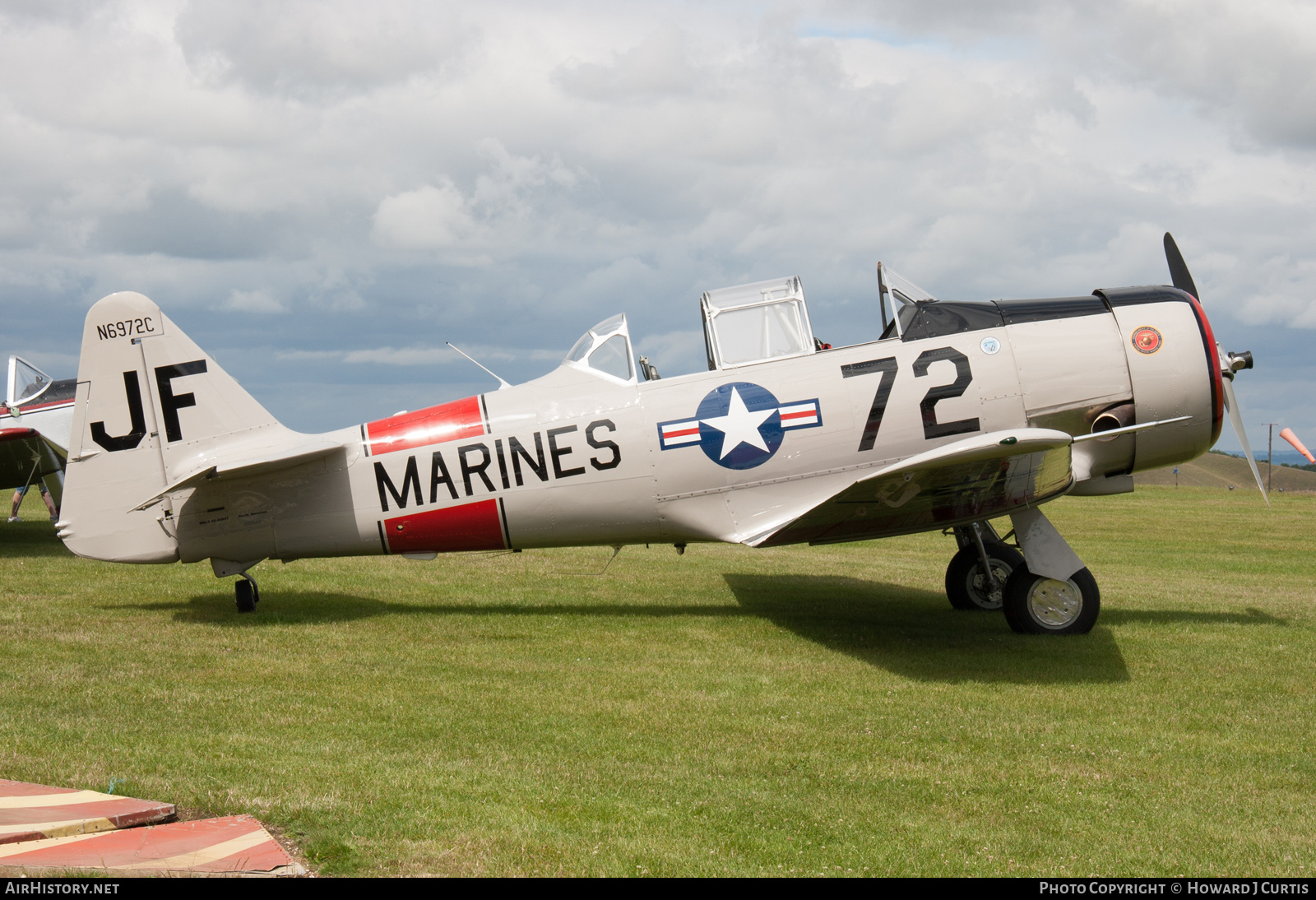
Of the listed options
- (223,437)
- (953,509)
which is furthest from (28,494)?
(953,509)

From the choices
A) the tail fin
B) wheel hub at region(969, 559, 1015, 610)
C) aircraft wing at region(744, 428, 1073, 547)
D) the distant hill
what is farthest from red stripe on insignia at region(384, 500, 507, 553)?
the distant hill

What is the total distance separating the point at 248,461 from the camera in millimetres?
8086

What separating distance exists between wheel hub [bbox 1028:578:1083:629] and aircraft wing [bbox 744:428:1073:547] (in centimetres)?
72

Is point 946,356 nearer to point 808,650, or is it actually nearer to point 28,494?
point 808,650

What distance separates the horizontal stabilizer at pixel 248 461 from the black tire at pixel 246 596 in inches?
41.8

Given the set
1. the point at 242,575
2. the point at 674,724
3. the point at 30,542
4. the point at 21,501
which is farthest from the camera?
the point at 21,501

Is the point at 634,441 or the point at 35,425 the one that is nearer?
the point at 634,441

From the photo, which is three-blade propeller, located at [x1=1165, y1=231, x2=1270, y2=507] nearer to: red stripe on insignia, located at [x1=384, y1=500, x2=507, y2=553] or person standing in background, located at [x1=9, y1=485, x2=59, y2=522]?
red stripe on insignia, located at [x1=384, y1=500, x2=507, y2=553]

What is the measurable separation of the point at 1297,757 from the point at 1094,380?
3.48m

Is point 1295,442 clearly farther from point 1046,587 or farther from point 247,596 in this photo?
point 247,596

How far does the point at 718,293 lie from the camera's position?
8398 millimetres

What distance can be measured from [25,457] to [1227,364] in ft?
50.0

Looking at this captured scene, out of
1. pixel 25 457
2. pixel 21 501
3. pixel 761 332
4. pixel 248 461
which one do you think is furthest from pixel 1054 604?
pixel 21 501

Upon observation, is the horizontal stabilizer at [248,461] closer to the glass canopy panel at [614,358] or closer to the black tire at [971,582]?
the glass canopy panel at [614,358]
